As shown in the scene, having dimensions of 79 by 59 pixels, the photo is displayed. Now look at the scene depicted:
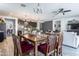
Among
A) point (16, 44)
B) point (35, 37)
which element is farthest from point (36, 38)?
point (16, 44)

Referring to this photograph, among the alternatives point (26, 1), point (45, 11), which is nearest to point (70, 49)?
point (45, 11)

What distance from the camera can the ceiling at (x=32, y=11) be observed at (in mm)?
2020

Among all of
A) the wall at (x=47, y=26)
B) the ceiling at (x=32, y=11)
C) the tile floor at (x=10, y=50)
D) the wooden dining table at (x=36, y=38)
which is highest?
the ceiling at (x=32, y=11)

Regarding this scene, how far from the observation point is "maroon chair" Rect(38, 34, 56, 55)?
6.81 ft

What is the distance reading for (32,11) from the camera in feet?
6.79

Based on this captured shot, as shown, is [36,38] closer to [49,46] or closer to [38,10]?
[49,46]

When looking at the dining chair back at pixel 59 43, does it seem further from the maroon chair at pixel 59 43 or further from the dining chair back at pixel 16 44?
the dining chair back at pixel 16 44

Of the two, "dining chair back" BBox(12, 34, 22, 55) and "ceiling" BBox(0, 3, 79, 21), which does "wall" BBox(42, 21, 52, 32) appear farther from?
"dining chair back" BBox(12, 34, 22, 55)

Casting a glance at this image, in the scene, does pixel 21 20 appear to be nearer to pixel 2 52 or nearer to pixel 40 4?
pixel 40 4

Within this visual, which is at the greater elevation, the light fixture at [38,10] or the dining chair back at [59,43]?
the light fixture at [38,10]

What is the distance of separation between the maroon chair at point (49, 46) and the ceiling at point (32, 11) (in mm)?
325

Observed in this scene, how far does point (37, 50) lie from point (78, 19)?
804mm

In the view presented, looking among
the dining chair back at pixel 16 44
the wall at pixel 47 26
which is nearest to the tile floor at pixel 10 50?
the dining chair back at pixel 16 44

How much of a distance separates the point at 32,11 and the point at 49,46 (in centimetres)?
62
